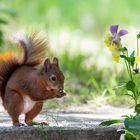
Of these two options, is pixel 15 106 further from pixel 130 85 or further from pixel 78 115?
pixel 78 115

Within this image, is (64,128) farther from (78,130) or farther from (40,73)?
(40,73)

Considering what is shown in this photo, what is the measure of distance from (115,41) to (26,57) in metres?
0.75

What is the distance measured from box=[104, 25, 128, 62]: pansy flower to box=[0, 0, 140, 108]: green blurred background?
1.60 meters

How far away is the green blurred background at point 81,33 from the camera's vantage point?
A: 7219mm

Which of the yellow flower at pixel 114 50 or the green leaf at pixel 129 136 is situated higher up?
the yellow flower at pixel 114 50

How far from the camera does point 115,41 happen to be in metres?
4.81

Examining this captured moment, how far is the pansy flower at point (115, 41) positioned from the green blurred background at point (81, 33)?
1.60 metres

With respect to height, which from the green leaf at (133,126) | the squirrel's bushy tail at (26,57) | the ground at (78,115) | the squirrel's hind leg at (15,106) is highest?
the squirrel's bushy tail at (26,57)

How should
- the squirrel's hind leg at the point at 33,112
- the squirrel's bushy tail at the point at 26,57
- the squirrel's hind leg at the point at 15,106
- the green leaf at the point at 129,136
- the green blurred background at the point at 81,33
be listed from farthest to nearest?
1. the green blurred background at the point at 81,33
2. the squirrel's bushy tail at the point at 26,57
3. the squirrel's hind leg at the point at 33,112
4. the squirrel's hind leg at the point at 15,106
5. the green leaf at the point at 129,136

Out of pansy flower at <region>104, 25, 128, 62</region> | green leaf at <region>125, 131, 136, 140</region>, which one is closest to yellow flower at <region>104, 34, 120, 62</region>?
pansy flower at <region>104, 25, 128, 62</region>

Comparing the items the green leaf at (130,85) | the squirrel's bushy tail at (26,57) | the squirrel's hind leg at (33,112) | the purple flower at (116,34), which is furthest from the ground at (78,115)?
the purple flower at (116,34)

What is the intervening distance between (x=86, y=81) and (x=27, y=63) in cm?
256

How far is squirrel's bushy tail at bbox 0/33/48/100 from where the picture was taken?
17.2 ft

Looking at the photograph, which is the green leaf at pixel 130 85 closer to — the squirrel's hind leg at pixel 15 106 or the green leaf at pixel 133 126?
the green leaf at pixel 133 126
